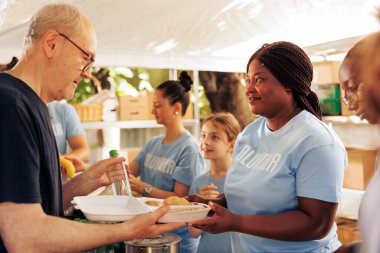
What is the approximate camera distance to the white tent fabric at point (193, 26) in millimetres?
2697

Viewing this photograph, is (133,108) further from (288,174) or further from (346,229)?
(288,174)

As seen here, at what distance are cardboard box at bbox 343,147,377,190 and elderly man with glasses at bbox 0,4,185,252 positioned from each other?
2.69 meters

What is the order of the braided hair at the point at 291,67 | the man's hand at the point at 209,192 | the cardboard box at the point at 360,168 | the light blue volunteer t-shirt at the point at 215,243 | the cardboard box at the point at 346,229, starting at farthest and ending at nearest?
the cardboard box at the point at 360,168
the cardboard box at the point at 346,229
the light blue volunteer t-shirt at the point at 215,243
the man's hand at the point at 209,192
the braided hair at the point at 291,67

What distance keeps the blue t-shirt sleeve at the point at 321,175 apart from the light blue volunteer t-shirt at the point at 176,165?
120 centimetres

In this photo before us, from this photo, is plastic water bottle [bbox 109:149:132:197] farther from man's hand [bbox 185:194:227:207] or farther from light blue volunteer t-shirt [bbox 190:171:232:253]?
light blue volunteer t-shirt [bbox 190:171:232:253]

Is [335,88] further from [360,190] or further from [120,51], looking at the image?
[120,51]

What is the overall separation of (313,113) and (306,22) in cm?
137

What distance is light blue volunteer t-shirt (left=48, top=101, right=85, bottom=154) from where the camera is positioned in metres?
3.26

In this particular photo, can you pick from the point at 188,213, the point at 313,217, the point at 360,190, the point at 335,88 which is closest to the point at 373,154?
the point at 360,190

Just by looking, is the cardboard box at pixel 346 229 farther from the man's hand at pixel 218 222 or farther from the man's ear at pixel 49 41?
the man's ear at pixel 49 41

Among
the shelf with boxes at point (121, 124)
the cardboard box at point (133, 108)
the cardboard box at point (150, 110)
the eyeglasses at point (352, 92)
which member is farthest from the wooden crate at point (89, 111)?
the eyeglasses at point (352, 92)

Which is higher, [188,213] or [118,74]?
[118,74]

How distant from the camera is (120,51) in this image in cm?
351

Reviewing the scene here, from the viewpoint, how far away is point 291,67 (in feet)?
5.75
